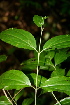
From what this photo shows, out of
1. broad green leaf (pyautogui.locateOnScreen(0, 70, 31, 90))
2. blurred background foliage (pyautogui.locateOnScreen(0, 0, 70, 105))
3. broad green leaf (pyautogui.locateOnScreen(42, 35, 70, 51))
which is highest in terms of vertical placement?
broad green leaf (pyautogui.locateOnScreen(42, 35, 70, 51))

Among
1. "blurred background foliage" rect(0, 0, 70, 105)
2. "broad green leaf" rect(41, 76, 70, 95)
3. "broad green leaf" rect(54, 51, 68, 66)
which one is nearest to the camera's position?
"broad green leaf" rect(41, 76, 70, 95)

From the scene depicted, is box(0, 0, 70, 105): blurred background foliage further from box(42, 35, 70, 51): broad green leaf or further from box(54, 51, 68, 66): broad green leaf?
box(42, 35, 70, 51): broad green leaf

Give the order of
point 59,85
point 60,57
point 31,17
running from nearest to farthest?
point 59,85 → point 60,57 → point 31,17

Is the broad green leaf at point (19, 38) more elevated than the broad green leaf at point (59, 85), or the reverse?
the broad green leaf at point (19, 38)

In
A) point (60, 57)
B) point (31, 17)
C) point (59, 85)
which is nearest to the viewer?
point (59, 85)

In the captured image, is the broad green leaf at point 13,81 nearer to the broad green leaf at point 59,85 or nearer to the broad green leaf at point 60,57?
the broad green leaf at point 59,85

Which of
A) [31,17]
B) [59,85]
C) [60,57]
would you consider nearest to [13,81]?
[59,85]

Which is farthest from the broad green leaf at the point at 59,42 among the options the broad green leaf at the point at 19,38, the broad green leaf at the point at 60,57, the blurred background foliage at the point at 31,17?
the blurred background foliage at the point at 31,17

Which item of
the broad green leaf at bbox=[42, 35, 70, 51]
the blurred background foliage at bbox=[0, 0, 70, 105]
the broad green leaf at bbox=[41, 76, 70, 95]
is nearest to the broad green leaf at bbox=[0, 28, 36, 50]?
the broad green leaf at bbox=[42, 35, 70, 51]

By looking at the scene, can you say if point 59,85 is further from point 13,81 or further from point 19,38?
point 19,38

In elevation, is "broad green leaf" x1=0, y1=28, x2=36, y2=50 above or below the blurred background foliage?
above

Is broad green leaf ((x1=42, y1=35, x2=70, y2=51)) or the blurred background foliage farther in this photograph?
the blurred background foliage

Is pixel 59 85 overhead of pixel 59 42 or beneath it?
beneath
